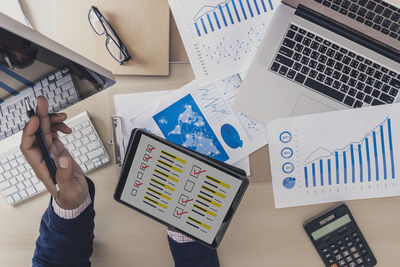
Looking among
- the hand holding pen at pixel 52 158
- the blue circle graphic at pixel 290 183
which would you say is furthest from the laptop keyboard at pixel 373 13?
the hand holding pen at pixel 52 158

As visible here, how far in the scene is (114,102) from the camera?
0.81m

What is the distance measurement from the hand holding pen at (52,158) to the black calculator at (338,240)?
20.5 inches

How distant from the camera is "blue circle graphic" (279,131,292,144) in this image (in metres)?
0.79

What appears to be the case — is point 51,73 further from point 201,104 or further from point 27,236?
point 27,236

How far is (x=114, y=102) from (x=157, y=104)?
10 cm

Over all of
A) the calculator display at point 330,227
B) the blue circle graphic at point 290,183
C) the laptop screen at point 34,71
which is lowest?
the calculator display at point 330,227

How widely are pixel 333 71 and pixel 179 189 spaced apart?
1.35 feet

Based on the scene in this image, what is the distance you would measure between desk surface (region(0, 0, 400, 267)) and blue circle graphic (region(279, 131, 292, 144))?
5cm

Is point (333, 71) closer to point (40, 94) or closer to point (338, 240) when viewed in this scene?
point (338, 240)

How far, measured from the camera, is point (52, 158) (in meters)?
0.70

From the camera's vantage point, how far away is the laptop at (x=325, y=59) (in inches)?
28.5

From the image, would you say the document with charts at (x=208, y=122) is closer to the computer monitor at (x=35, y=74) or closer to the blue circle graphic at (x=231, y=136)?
the blue circle graphic at (x=231, y=136)

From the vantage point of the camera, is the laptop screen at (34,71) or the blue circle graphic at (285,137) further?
the blue circle graphic at (285,137)

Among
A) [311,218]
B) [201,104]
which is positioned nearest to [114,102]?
[201,104]
